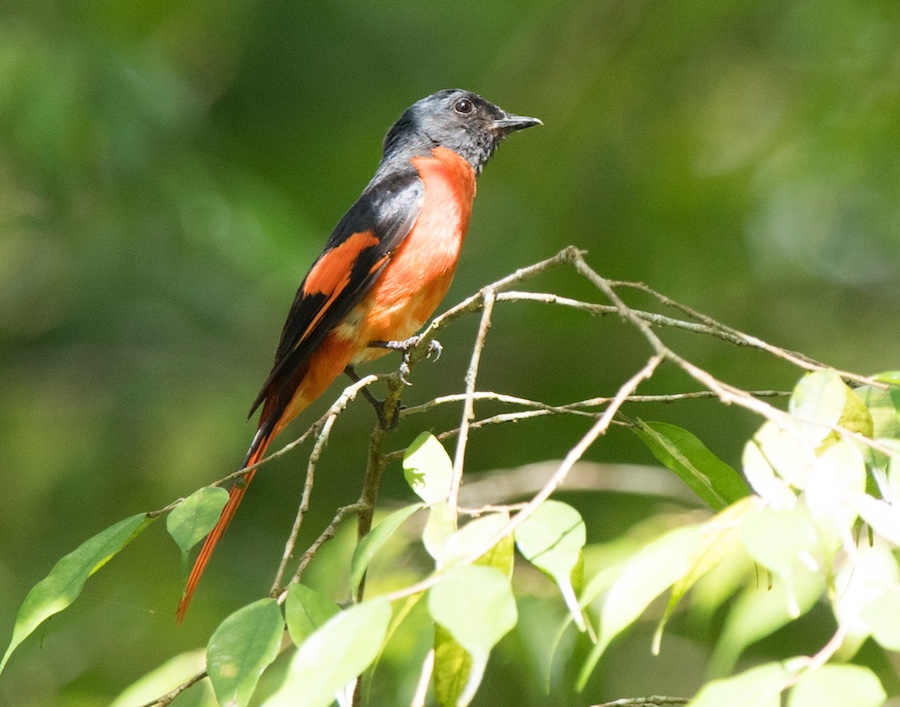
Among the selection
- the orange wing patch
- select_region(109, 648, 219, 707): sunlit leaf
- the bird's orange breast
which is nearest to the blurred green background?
the orange wing patch

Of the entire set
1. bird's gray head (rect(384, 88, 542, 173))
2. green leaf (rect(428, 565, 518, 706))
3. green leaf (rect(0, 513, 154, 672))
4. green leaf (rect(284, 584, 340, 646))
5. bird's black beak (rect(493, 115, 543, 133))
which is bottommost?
green leaf (rect(0, 513, 154, 672))

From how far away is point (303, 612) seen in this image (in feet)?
5.16

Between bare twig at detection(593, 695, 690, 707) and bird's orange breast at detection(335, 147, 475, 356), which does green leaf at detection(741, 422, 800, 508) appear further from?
bird's orange breast at detection(335, 147, 475, 356)

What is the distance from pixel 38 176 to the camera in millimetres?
6242

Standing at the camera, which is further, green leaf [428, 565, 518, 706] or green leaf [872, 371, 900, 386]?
green leaf [872, 371, 900, 386]

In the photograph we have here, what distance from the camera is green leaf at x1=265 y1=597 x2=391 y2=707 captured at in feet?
3.69

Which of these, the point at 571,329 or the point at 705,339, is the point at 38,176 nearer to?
the point at 571,329

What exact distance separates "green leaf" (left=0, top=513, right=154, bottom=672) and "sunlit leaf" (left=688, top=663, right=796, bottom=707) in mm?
1026

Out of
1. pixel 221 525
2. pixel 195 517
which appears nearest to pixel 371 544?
pixel 195 517

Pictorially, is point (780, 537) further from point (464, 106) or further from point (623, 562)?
point (464, 106)

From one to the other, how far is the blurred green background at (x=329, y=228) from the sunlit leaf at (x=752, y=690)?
4435 mm

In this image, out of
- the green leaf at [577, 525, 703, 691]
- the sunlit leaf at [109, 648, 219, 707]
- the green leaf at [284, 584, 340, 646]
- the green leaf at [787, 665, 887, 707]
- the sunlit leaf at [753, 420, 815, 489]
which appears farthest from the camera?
the sunlit leaf at [109, 648, 219, 707]

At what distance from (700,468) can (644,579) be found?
0.74 metres

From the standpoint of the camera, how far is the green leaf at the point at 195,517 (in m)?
1.69
